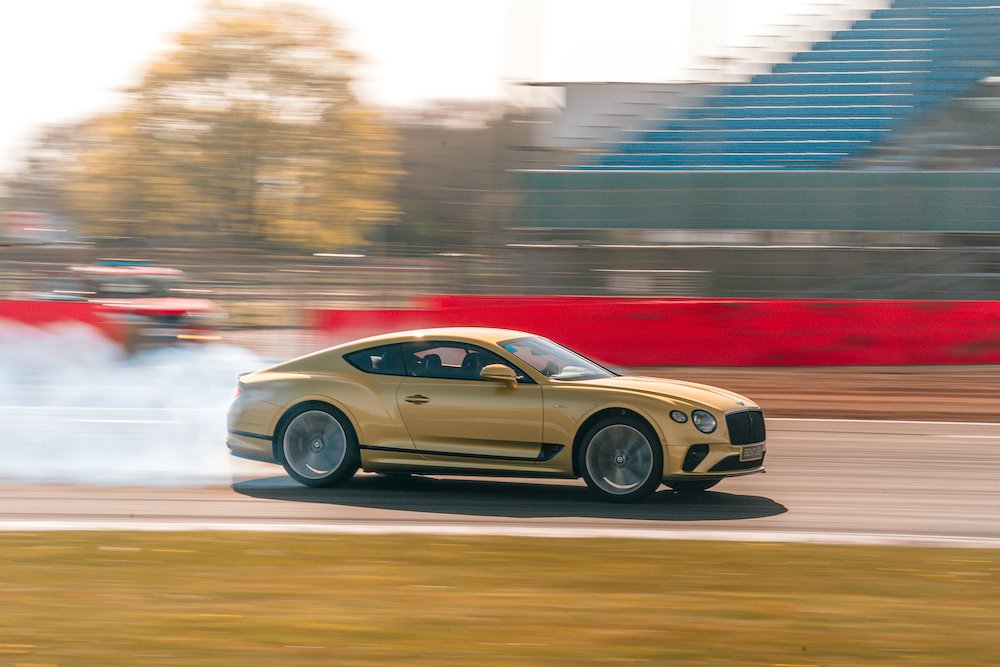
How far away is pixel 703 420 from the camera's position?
8.43 metres

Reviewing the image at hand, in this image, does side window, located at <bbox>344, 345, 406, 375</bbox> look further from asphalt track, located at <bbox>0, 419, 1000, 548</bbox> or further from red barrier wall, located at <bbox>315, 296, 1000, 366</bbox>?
red barrier wall, located at <bbox>315, 296, 1000, 366</bbox>

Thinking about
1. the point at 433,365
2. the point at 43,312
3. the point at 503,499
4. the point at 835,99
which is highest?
the point at 835,99

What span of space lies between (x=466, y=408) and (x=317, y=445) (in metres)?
1.20

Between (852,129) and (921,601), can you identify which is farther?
(852,129)

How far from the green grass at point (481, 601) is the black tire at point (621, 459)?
56.1 inches

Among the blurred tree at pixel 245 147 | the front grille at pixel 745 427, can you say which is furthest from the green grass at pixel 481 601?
the blurred tree at pixel 245 147

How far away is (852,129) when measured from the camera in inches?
1061

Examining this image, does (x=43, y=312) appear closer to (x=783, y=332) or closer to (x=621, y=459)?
(x=783, y=332)

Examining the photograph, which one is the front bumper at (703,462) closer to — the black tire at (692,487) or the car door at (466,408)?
the black tire at (692,487)

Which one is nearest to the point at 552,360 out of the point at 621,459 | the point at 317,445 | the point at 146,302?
the point at 621,459

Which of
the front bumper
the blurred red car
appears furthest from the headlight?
the blurred red car

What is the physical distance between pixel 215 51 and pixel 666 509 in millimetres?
42413

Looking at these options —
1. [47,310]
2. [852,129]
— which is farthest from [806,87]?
[47,310]

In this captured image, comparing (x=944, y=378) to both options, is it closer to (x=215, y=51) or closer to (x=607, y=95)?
(x=607, y=95)
